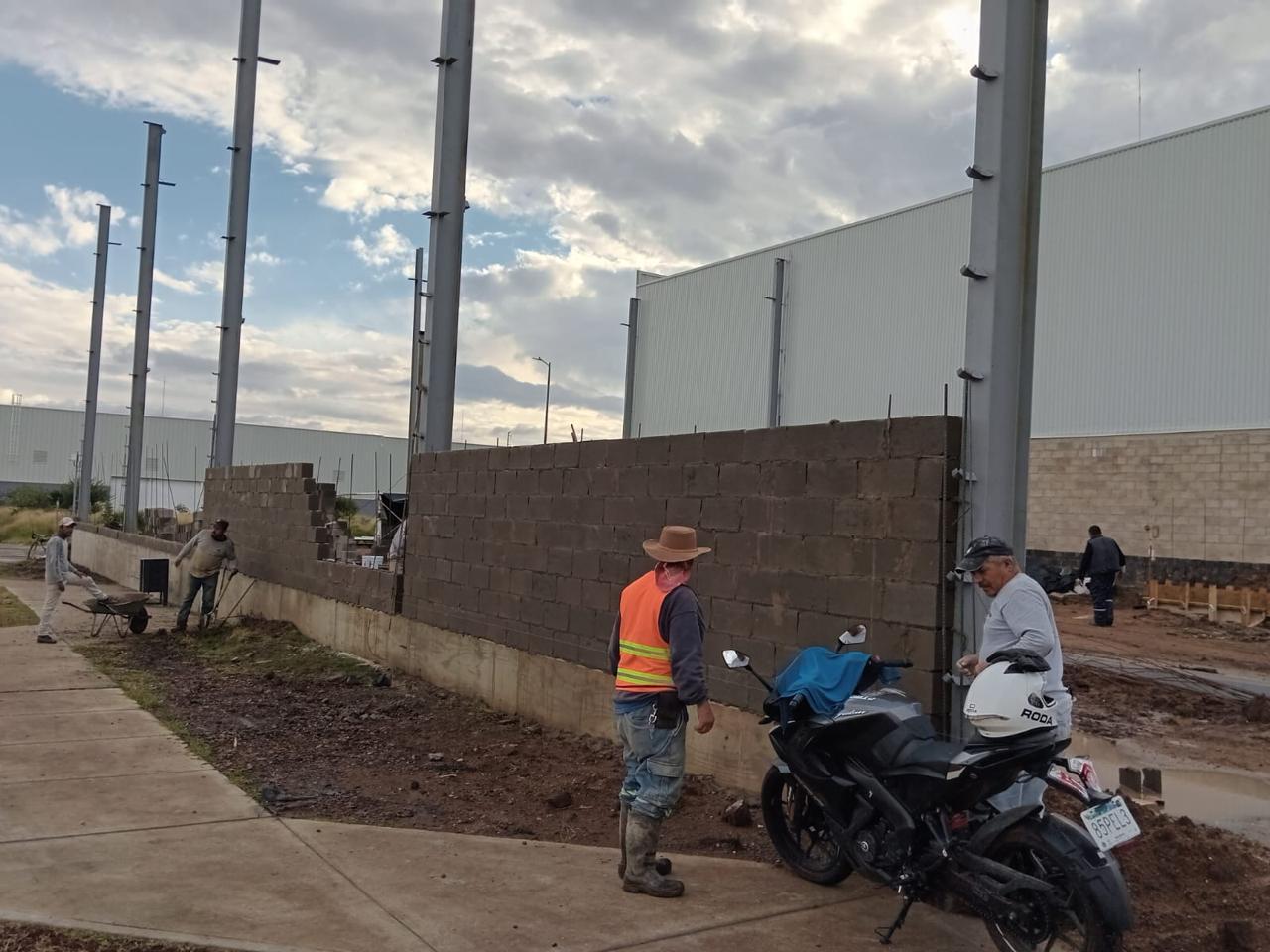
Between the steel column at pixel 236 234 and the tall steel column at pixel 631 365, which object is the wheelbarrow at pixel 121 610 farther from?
the tall steel column at pixel 631 365

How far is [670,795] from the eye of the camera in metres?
5.40

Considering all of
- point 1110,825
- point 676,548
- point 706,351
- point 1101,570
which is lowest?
point 1110,825

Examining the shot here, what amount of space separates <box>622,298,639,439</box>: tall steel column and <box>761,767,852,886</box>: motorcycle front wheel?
38.7 meters

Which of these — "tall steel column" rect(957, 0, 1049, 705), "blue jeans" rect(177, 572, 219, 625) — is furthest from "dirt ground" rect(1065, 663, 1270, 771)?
"blue jeans" rect(177, 572, 219, 625)

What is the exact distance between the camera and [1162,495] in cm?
2758

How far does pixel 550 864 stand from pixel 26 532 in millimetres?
45091

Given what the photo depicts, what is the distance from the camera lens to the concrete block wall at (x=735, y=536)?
6000 millimetres

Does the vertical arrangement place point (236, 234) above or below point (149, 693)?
above

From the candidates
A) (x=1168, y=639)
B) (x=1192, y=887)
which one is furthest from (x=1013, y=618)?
(x=1168, y=639)

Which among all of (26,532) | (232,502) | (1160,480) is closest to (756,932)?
(232,502)

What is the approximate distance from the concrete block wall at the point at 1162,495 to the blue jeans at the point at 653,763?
77.3ft

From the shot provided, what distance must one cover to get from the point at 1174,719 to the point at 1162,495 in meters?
17.5

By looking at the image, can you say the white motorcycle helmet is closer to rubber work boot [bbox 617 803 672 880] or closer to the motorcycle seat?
the motorcycle seat

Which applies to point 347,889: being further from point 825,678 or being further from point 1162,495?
point 1162,495
